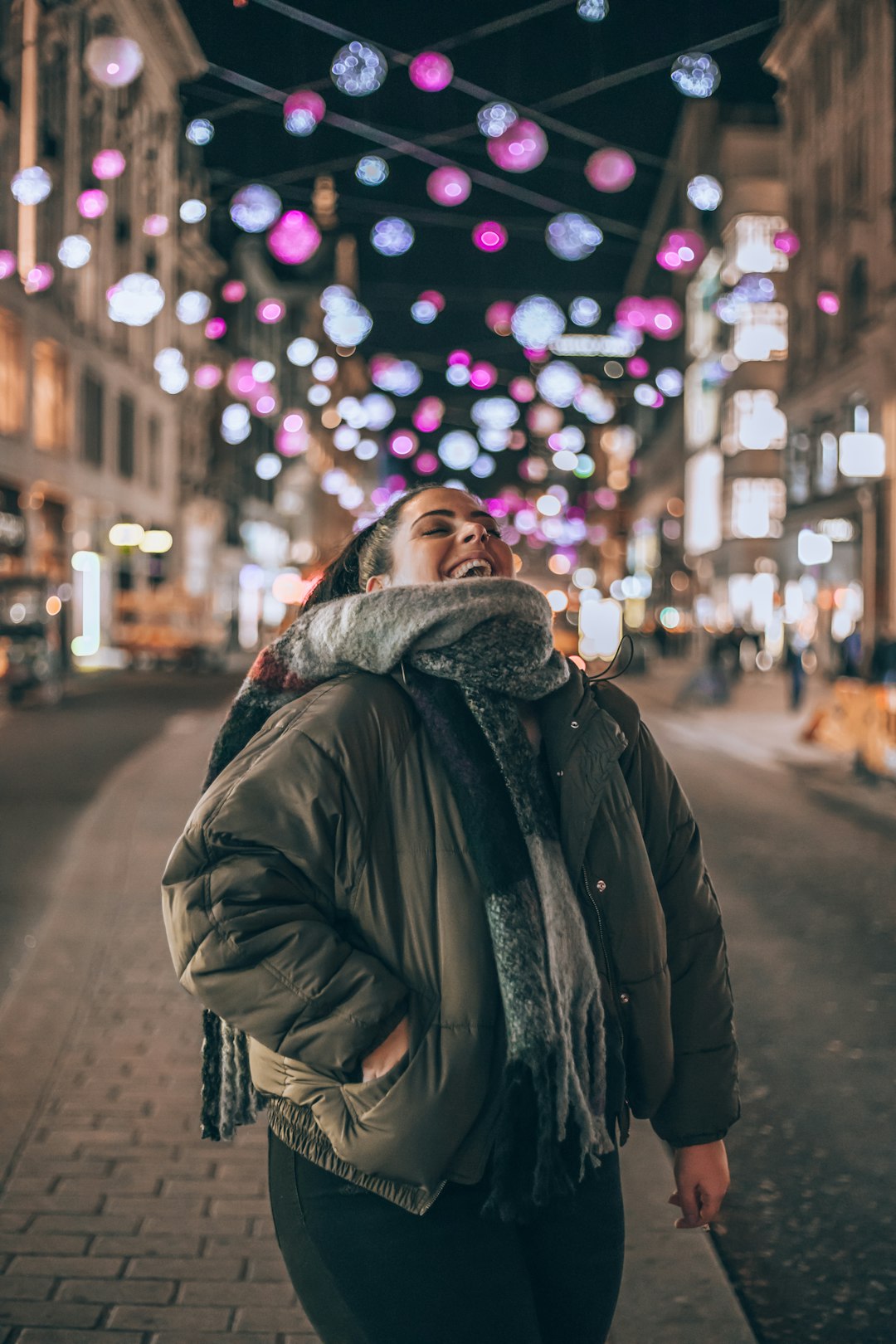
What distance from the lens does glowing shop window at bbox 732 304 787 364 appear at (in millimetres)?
52500

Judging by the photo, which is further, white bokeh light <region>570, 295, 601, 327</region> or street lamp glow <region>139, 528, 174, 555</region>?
street lamp glow <region>139, 528, 174, 555</region>

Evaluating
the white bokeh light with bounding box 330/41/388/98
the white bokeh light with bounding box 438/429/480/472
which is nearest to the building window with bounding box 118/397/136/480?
the white bokeh light with bounding box 438/429/480/472

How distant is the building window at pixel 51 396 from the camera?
33.7 meters

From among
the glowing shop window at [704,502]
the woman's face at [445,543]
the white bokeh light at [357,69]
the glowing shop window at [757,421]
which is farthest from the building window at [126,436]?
the woman's face at [445,543]

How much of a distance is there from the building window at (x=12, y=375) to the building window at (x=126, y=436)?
1044cm

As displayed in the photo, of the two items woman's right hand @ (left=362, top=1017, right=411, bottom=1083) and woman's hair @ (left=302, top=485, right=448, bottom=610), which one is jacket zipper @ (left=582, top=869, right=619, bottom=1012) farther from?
woman's hair @ (left=302, top=485, right=448, bottom=610)

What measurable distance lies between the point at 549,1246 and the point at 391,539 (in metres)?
1.20

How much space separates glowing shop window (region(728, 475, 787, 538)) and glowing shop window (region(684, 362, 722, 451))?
5236 mm

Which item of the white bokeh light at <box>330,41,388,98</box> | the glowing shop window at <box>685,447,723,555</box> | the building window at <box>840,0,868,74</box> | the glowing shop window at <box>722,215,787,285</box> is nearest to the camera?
the white bokeh light at <box>330,41,388,98</box>

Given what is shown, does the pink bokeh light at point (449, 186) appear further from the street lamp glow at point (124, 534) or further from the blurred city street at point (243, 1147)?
the street lamp glow at point (124, 534)

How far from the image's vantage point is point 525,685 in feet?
6.93

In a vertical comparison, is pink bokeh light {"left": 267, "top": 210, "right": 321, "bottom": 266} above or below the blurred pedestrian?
above

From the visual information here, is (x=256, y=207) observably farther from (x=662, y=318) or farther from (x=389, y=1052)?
(x=389, y=1052)

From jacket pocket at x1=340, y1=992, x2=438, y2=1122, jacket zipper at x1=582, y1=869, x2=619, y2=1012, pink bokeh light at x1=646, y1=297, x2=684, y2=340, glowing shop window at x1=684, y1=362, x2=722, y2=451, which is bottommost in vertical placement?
jacket pocket at x1=340, y1=992, x2=438, y2=1122
